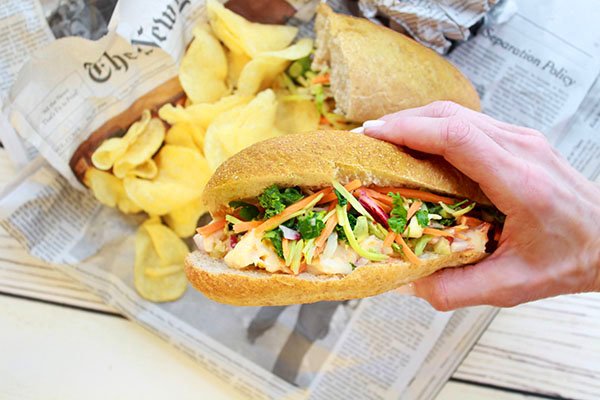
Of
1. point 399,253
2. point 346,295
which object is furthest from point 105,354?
point 399,253

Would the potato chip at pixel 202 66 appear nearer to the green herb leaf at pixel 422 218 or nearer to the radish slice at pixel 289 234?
the radish slice at pixel 289 234

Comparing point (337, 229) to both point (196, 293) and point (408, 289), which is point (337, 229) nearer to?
point (408, 289)

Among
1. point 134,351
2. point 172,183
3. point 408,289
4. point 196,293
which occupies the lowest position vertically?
point 134,351

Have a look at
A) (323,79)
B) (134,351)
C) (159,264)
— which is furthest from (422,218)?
(134,351)

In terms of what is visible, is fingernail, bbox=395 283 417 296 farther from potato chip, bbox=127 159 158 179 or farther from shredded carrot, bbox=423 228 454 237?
potato chip, bbox=127 159 158 179

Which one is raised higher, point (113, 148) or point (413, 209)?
point (413, 209)

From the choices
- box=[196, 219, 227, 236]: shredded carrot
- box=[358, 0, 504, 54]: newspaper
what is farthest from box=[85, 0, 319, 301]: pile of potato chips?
box=[196, 219, 227, 236]: shredded carrot

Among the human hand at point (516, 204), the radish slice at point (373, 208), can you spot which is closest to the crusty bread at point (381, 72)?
the human hand at point (516, 204)
